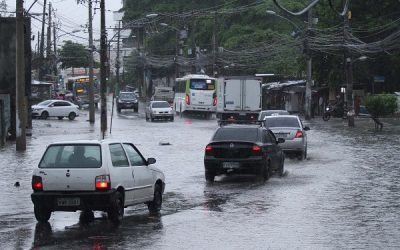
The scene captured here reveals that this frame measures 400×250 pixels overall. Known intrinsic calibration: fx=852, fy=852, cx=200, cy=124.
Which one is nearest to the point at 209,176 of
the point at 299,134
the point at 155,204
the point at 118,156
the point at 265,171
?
the point at 265,171

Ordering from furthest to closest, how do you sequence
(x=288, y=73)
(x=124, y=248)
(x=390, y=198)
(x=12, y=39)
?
(x=288, y=73), (x=12, y=39), (x=390, y=198), (x=124, y=248)

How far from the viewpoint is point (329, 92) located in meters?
81.1

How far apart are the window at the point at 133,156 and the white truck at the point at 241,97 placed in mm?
42183

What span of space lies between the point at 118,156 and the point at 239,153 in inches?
321

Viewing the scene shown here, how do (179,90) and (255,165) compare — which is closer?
(255,165)

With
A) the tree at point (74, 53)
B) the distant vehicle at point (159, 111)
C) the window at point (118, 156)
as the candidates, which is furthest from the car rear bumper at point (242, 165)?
the tree at point (74, 53)

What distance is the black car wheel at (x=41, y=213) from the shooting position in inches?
590

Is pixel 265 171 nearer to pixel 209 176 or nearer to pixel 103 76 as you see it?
pixel 209 176

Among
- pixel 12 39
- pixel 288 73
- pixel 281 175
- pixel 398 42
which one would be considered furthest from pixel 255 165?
pixel 288 73

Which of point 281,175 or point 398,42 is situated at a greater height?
point 398,42

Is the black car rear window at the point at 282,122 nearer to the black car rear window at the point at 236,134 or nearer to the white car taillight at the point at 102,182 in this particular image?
the black car rear window at the point at 236,134

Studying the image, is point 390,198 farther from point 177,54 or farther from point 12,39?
point 177,54

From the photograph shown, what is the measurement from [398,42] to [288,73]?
119 ft

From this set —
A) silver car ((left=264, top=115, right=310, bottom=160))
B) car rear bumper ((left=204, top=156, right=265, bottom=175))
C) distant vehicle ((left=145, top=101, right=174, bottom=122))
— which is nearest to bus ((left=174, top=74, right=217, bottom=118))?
distant vehicle ((left=145, top=101, right=174, bottom=122))
